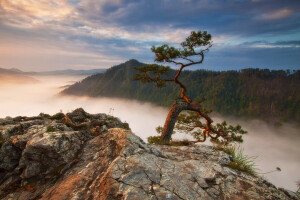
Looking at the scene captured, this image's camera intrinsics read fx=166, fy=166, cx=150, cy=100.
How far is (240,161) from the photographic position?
6492 millimetres

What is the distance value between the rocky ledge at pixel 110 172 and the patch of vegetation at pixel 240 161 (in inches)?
13.5

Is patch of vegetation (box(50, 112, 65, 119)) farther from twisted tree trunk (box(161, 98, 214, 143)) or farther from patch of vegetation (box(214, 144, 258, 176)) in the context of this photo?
patch of vegetation (box(214, 144, 258, 176))

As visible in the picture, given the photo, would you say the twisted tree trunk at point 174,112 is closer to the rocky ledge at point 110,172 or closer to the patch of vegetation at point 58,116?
the rocky ledge at point 110,172

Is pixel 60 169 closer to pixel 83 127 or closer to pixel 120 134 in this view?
pixel 120 134

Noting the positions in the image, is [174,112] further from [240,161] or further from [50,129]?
[50,129]

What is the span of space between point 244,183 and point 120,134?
14.1 feet

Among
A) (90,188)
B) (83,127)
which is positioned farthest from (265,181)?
(83,127)

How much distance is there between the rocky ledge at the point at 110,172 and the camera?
421cm

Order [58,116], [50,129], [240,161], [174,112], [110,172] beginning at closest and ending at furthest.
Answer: [110,172] < [240,161] < [50,129] < [58,116] < [174,112]

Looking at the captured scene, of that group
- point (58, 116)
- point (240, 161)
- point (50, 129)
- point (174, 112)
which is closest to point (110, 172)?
point (50, 129)

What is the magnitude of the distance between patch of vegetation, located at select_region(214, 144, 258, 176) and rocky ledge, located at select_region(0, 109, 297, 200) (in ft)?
1.13

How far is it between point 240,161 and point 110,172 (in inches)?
199

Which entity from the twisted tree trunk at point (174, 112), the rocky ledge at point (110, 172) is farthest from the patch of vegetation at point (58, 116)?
the twisted tree trunk at point (174, 112)

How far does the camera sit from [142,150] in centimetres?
545
